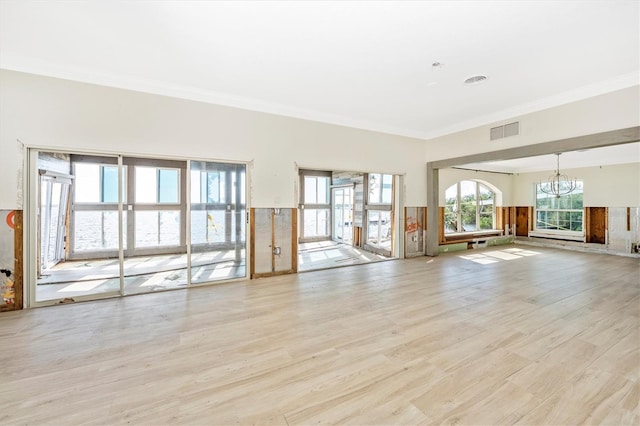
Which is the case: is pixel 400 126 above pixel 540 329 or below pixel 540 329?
above

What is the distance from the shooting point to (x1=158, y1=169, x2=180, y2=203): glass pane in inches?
282

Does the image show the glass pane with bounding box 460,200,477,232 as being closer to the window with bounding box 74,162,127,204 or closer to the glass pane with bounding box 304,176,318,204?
the glass pane with bounding box 304,176,318,204

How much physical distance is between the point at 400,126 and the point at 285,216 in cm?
332

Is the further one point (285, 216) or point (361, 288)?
point (285, 216)

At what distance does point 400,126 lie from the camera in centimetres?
612

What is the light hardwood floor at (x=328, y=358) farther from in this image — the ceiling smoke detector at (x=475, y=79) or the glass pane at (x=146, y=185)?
the glass pane at (x=146, y=185)

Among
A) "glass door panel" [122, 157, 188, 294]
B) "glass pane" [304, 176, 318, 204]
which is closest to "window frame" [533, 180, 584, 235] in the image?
"glass pane" [304, 176, 318, 204]

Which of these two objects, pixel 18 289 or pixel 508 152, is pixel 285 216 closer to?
pixel 18 289

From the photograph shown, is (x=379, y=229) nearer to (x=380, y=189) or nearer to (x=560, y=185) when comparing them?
(x=380, y=189)

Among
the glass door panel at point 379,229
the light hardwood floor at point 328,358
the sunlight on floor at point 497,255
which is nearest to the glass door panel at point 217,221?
the light hardwood floor at point 328,358

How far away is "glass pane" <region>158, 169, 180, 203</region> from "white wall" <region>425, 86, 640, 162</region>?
23.3 feet

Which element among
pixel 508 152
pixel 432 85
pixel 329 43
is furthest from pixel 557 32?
pixel 508 152

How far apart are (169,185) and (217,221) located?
3.53m

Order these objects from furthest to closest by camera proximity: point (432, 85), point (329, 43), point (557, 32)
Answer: point (432, 85)
point (329, 43)
point (557, 32)
